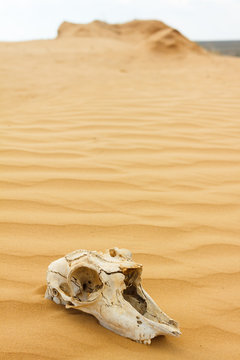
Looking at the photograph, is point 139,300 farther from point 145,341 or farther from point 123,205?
point 123,205

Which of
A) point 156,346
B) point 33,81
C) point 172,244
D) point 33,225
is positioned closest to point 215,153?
point 172,244

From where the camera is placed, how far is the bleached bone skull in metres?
1.59

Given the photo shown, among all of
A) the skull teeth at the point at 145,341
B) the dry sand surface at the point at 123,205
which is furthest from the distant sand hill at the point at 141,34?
the skull teeth at the point at 145,341

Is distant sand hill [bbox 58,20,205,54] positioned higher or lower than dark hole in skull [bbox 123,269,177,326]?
higher

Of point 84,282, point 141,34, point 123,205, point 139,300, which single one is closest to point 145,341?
point 139,300

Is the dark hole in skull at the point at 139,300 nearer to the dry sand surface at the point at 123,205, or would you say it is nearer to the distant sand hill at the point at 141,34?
the dry sand surface at the point at 123,205

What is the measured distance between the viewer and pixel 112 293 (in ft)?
5.32

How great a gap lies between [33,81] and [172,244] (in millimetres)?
5185

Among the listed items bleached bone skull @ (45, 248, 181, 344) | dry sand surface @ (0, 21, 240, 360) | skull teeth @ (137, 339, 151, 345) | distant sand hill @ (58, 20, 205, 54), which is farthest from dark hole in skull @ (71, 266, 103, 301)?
distant sand hill @ (58, 20, 205, 54)

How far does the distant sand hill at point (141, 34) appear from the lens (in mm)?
10266

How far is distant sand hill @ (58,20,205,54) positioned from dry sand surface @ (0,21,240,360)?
383 cm

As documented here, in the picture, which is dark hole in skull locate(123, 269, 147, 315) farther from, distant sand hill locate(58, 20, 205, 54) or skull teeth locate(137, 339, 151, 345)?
distant sand hill locate(58, 20, 205, 54)

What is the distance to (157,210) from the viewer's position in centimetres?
282

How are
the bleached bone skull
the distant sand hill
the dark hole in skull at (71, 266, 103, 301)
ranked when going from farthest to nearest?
the distant sand hill < the dark hole in skull at (71, 266, 103, 301) < the bleached bone skull
